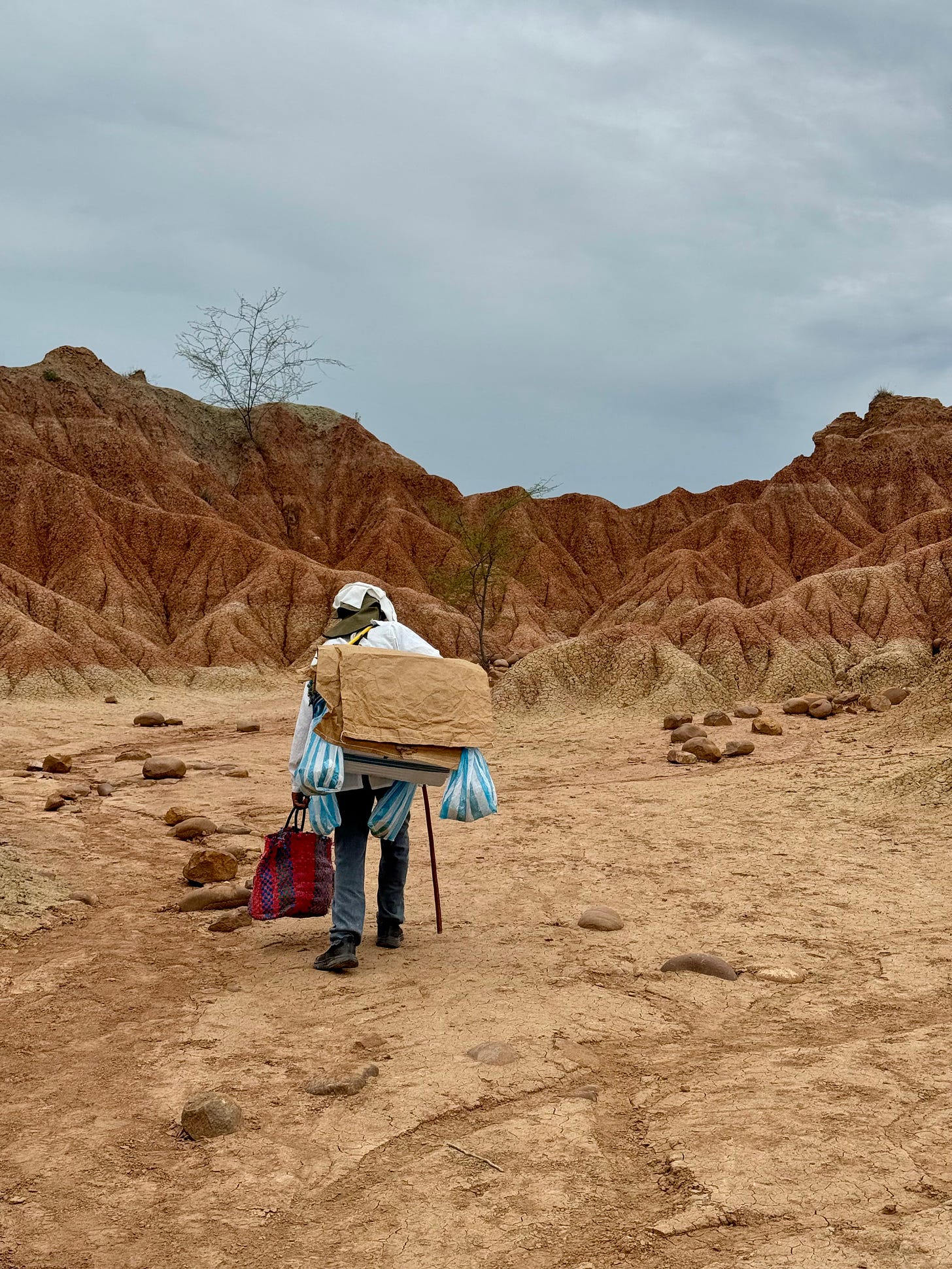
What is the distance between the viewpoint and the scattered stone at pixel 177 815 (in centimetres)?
953

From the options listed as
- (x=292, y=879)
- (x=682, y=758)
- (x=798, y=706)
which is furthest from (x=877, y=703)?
(x=292, y=879)

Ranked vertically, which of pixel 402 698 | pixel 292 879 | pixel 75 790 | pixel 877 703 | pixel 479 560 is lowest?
pixel 75 790

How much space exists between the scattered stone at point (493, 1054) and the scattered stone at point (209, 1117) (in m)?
0.99

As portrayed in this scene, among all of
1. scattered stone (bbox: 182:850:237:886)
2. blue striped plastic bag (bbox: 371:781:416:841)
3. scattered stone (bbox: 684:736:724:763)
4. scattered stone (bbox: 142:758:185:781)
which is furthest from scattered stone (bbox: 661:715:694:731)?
blue striped plastic bag (bbox: 371:781:416:841)

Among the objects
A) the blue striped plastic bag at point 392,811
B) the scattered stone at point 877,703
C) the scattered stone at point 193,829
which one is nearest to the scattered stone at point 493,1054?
the blue striped plastic bag at point 392,811

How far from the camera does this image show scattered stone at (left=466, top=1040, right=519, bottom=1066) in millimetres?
3752

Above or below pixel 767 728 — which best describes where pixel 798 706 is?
above

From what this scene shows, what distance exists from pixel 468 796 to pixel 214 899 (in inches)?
103

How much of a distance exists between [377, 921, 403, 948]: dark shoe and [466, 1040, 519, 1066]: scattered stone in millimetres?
1481

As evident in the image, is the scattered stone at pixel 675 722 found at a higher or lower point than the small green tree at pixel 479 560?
lower

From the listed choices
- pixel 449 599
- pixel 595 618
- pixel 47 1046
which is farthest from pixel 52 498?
pixel 47 1046

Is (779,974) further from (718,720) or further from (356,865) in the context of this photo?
(718,720)

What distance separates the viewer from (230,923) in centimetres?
588

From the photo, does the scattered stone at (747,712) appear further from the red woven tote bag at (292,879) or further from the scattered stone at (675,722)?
the red woven tote bag at (292,879)
